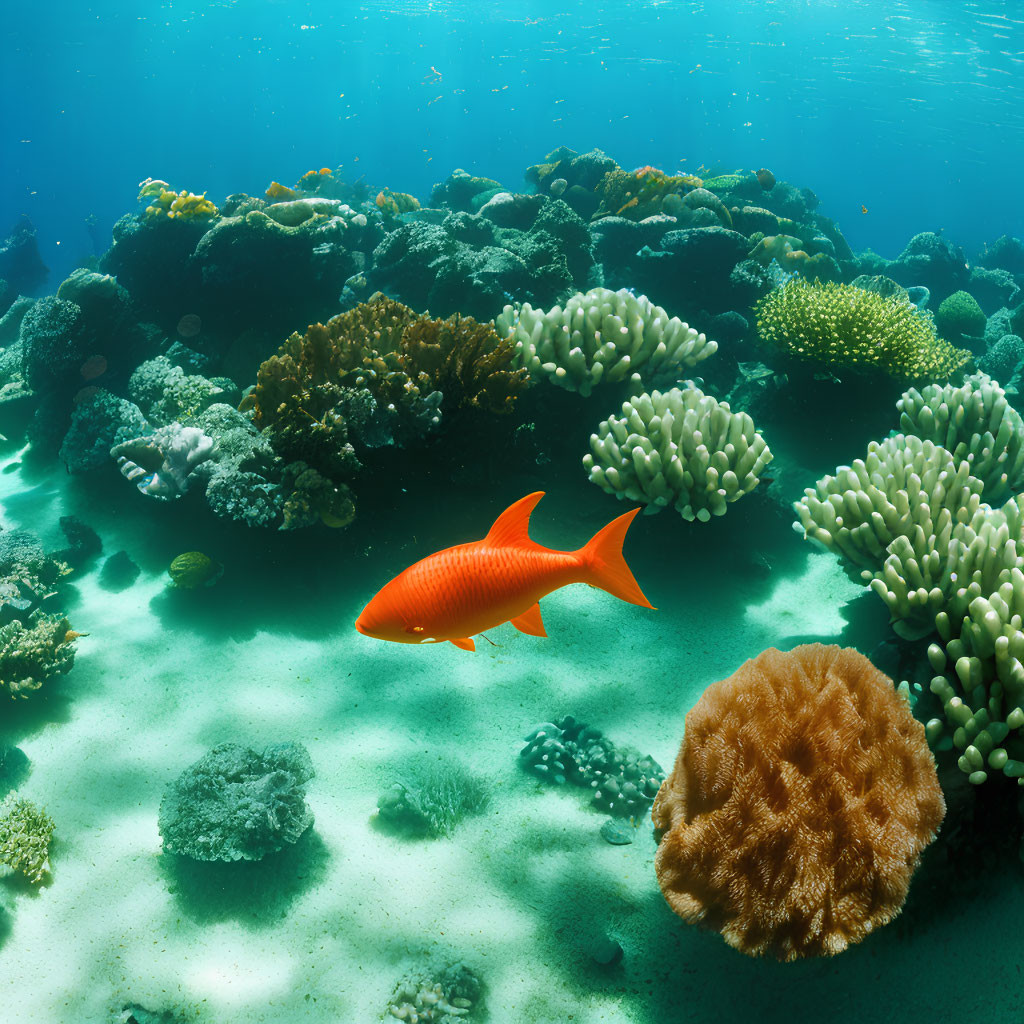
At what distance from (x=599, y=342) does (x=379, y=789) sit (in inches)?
155

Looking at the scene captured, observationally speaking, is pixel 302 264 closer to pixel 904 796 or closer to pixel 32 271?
pixel 904 796

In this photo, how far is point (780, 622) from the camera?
14.0 ft

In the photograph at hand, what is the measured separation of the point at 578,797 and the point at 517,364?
140 inches

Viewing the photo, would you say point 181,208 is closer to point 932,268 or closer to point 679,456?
point 679,456

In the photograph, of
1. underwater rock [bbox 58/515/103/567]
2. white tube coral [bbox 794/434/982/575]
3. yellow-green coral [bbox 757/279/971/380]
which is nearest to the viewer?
white tube coral [bbox 794/434/982/575]

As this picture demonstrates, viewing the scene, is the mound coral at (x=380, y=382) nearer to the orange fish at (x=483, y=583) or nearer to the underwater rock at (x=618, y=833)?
the orange fish at (x=483, y=583)

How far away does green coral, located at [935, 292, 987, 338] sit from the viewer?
34.3 feet

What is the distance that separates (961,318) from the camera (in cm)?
1046

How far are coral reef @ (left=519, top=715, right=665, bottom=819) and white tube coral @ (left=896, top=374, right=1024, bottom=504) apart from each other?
362 centimetres

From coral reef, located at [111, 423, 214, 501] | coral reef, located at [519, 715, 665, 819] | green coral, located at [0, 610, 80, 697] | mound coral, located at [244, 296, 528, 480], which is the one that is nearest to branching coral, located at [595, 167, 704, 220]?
mound coral, located at [244, 296, 528, 480]

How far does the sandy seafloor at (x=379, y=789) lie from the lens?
8.11ft

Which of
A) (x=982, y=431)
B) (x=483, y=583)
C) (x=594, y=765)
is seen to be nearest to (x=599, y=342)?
(x=982, y=431)

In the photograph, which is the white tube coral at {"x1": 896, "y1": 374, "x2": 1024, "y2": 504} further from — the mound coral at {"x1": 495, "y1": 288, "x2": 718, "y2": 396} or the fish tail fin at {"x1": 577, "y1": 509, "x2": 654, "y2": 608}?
the fish tail fin at {"x1": 577, "y1": 509, "x2": 654, "y2": 608}

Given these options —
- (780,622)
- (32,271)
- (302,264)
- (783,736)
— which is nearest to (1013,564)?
(780,622)
